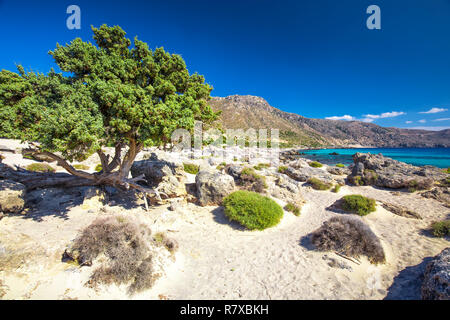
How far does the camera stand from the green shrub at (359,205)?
11.2 metres

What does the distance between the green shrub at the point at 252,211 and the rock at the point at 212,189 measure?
1076mm

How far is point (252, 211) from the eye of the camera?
962cm

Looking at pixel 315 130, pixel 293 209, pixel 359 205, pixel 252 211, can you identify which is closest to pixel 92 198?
pixel 252 211

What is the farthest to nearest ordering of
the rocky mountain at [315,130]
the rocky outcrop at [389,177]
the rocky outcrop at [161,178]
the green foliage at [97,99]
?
the rocky mountain at [315,130]
the rocky outcrop at [389,177]
the rocky outcrop at [161,178]
the green foliage at [97,99]

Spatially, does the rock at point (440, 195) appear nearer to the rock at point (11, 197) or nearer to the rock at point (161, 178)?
the rock at point (161, 178)

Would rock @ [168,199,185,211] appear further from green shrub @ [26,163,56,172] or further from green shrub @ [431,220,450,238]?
green shrub @ [431,220,450,238]

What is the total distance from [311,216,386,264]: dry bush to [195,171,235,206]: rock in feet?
19.6

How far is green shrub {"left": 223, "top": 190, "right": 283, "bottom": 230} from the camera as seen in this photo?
366 inches

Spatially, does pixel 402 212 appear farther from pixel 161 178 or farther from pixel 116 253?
pixel 161 178

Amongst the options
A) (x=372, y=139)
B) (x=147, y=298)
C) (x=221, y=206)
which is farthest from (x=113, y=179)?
(x=372, y=139)

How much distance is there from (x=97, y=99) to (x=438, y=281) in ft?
43.9

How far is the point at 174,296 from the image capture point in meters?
4.94

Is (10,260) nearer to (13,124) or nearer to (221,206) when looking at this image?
(13,124)

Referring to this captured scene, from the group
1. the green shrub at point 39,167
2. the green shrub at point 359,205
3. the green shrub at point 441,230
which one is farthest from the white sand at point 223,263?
the green shrub at point 39,167
